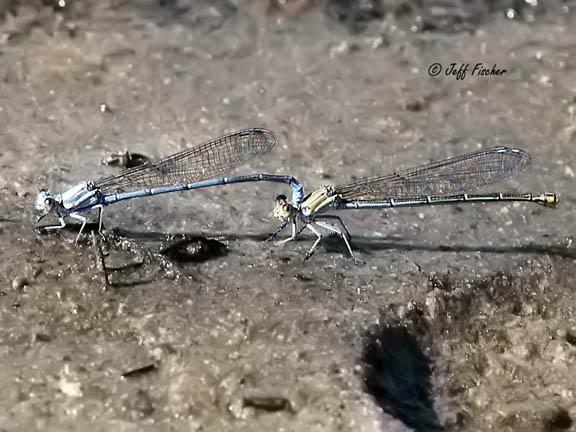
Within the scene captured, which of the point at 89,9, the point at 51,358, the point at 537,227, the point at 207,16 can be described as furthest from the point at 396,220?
the point at 89,9

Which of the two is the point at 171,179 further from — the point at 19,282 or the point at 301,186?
the point at 19,282

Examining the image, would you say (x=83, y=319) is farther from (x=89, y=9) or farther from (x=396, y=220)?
(x=89, y=9)

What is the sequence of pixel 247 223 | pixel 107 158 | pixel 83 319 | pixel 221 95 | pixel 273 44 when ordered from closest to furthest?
pixel 83 319
pixel 247 223
pixel 107 158
pixel 221 95
pixel 273 44

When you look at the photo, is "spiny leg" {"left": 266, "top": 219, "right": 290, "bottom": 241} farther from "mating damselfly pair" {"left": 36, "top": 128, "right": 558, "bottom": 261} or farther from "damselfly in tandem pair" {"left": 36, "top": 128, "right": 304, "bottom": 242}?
"damselfly in tandem pair" {"left": 36, "top": 128, "right": 304, "bottom": 242}

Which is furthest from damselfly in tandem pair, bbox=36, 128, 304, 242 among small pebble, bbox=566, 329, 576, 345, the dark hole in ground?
small pebble, bbox=566, 329, 576, 345

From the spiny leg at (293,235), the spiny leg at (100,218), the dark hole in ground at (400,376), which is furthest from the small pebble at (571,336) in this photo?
the spiny leg at (100,218)

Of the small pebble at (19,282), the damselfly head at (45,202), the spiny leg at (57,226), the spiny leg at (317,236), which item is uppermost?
the damselfly head at (45,202)

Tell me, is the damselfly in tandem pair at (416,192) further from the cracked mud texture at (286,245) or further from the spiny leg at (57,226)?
the spiny leg at (57,226)

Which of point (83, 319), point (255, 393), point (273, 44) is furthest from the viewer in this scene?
point (273, 44)
